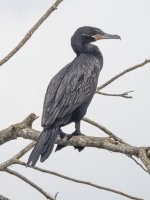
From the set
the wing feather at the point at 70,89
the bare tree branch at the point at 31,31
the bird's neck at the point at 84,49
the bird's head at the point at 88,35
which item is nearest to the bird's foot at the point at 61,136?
the wing feather at the point at 70,89

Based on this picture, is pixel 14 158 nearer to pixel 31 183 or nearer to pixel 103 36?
pixel 31 183

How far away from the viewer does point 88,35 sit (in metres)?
8.09

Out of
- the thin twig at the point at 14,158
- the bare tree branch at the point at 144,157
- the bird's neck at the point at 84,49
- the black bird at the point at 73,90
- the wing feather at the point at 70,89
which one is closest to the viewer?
the bare tree branch at the point at 144,157

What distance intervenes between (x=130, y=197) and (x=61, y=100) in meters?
1.36

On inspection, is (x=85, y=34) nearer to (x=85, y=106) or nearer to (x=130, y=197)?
(x=85, y=106)

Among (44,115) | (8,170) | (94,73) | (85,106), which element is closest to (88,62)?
(94,73)

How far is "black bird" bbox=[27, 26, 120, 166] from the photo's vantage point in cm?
655

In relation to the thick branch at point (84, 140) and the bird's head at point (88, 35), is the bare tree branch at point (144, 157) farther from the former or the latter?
the bird's head at point (88, 35)

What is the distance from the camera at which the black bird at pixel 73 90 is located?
6.55 meters

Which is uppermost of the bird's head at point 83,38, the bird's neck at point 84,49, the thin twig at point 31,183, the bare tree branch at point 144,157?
the bird's head at point 83,38

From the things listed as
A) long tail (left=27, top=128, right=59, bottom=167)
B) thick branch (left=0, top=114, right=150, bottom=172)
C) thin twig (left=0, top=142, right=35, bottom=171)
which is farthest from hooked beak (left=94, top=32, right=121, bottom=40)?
long tail (left=27, top=128, right=59, bottom=167)

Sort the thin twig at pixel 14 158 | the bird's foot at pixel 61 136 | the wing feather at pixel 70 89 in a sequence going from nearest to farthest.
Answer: the bird's foot at pixel 61 136 < the wing feather at pixel 70 89 < the thin twig at pixel 14 158

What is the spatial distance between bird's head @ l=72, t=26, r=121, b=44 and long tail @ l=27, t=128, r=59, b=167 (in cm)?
Result: 192

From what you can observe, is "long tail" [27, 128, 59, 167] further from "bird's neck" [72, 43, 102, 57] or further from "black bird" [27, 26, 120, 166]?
"bird's neck" [72, 43, 102, 57]
